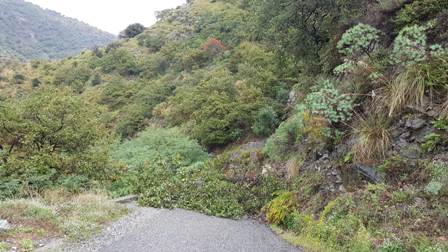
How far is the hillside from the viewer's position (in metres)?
87.6

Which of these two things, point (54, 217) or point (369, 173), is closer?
point (369, 173)

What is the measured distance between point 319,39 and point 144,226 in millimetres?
7319

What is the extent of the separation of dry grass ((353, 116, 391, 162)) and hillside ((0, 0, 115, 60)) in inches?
3292

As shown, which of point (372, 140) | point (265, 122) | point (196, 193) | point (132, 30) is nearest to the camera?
point (372, 140)

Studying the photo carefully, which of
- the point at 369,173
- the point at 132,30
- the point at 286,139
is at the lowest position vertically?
the point at 286,139

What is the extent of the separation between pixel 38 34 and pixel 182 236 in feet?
356

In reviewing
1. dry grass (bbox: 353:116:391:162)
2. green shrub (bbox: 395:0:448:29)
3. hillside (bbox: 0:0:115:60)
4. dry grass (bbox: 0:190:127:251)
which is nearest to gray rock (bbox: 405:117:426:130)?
dry grass (bbox: 353:116:391:162)

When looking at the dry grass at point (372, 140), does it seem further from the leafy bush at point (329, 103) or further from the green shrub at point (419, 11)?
the green shrub at point (419, 11)

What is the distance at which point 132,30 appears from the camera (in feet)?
203

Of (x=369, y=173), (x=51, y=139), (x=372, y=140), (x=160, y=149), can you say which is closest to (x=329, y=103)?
(x=372, y=140)

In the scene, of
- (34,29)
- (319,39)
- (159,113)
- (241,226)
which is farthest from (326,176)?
(34,29)

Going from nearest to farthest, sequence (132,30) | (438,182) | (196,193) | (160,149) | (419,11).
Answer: (438,182)
(419,11)
(196,193)
(160,149)
(132,30)

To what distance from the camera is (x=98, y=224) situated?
8336 millimetres

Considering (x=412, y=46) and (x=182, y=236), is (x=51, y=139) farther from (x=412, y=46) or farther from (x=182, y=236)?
(x=412, y=46)
